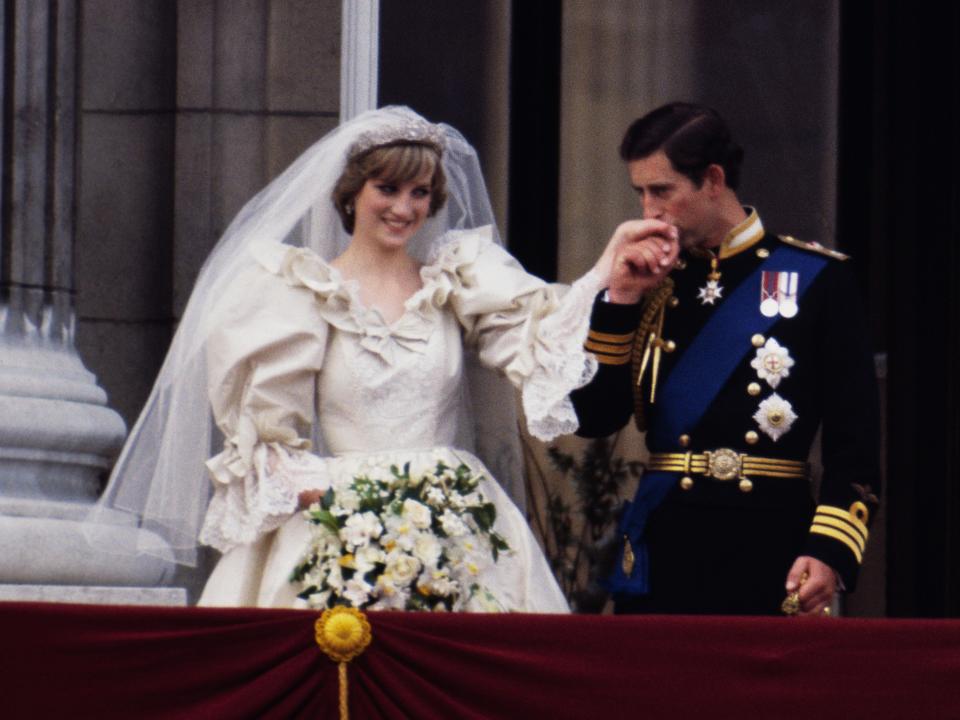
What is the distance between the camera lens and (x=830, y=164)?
26.7 ft

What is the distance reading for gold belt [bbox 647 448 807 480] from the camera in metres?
5.22

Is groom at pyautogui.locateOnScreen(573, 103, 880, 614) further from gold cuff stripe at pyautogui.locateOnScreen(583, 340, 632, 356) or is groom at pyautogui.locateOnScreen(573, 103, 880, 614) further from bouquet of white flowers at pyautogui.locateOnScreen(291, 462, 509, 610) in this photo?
bouquet of white flowers at pyautogui.locateOnScreen(291, 462, 509, 610)

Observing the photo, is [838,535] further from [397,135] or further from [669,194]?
[397,135]

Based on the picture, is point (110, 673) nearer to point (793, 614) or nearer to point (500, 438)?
point (793, 614)

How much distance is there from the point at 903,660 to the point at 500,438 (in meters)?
1.97

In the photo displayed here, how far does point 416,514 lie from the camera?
5203 mm

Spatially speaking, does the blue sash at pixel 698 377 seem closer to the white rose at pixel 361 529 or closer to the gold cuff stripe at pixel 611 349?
the gold cuff stripe at pixel 611 349

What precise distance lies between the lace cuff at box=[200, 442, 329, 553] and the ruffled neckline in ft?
1.13

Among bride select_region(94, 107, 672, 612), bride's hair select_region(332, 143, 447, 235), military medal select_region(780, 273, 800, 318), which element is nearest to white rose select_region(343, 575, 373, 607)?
bride select_region(94, 107, 672, 612)

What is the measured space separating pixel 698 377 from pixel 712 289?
22 cm

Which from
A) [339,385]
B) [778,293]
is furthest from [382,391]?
[778,293]

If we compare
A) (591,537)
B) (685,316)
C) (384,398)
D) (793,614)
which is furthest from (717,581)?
(591,537)

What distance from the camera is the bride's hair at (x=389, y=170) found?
5922mm

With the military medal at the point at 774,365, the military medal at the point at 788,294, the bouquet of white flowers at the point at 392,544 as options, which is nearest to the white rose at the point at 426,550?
the bouquet of white flowers at the point at 392,544
